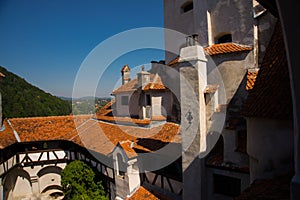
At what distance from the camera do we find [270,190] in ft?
11.3

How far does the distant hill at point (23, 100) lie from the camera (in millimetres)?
29938

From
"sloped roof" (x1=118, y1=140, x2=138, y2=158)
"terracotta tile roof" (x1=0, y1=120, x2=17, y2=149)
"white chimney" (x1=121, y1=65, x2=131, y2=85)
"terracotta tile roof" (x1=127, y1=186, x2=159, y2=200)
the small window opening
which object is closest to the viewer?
"terracotta tile roof" (x1=127, y1=186, x2=159, y2=200)

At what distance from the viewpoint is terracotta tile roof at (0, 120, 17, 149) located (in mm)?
13739

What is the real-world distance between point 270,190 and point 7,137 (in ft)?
55.4

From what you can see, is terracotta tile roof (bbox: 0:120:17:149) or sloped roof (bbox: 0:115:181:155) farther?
terracotta tile roof (bbox: 0:120:17:149)

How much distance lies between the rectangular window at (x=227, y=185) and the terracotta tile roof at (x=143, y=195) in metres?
3.00

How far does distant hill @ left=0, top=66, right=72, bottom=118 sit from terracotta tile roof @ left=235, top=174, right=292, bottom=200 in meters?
30.4

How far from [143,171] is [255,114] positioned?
25.1ft

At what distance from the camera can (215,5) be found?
→ 942 cm

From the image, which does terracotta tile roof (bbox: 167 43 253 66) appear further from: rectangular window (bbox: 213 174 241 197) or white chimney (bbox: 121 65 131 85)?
white chimney (bbox: 121 65 131 85)

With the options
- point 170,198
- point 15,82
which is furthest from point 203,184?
point 15,82

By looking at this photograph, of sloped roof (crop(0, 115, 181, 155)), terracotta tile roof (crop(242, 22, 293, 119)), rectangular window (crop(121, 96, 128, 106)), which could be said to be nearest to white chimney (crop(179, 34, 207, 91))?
terracotta tile roof (crop(242, 22, 293, 119))

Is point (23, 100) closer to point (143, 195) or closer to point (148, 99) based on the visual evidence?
point (148, 99)

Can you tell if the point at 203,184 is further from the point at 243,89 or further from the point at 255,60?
the point at 255,60
